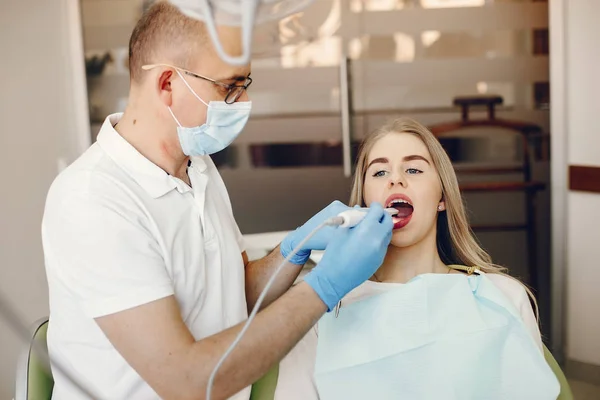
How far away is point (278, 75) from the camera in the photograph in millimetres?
3430

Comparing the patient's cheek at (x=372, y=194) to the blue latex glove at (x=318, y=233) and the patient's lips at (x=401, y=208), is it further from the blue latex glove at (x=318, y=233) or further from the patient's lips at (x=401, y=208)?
the blue latex glove at (x=318, y=233)

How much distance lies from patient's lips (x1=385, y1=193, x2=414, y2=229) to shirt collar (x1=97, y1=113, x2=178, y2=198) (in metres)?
0.57

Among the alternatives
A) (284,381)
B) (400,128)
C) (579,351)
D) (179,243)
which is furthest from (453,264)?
(579,351)

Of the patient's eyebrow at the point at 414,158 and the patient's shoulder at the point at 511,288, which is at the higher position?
the patient's eyebrow at the point at 414,158

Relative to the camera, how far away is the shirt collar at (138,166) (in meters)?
1.41

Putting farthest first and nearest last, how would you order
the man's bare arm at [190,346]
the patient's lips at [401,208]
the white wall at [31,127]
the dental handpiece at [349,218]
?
the white wall at [31,127]
the patient's lips at [401,208]
the dental handpiece at [349,218]
the man's bare arm at [190,346]

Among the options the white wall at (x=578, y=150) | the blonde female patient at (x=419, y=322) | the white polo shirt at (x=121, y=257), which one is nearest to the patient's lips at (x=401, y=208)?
the blonde female patient at (x=419, y=322)

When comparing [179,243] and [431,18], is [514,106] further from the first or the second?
[179,243]

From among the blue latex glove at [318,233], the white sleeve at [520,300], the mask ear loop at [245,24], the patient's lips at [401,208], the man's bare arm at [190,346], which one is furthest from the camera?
the patient's lips at [401,208]

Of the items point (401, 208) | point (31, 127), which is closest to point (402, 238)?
point (401, 208)

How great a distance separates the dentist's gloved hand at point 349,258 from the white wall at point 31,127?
5.74 ft

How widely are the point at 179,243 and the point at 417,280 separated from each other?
0.59 m

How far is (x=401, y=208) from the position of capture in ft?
5.76

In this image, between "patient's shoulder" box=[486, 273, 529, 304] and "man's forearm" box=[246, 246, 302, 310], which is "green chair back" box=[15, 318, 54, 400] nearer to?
"man's forearm" box=[246, 246, 302, 310]
